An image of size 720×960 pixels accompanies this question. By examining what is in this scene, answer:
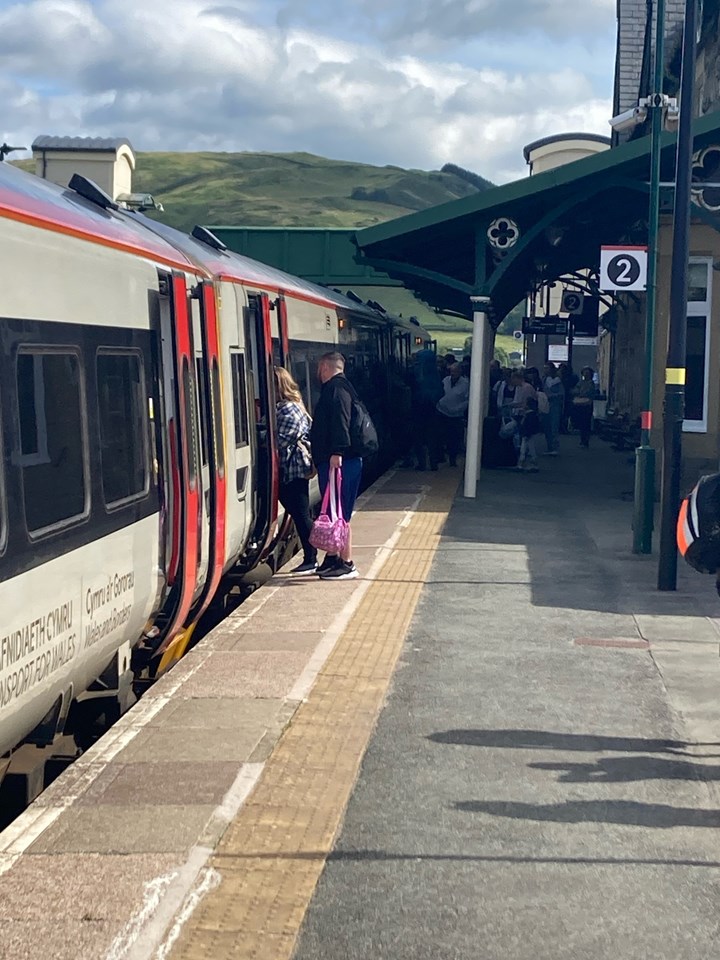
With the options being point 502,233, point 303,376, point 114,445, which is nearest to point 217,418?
point 114,445

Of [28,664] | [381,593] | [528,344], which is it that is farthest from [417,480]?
[528,344]

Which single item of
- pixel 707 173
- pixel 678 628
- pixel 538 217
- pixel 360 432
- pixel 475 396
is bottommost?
pixel 678 628

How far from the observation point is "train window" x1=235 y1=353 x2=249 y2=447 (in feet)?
31.3

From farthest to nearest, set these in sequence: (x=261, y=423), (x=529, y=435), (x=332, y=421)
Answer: (x=529, y=435) < (x=261, y=423) < (x=332, y=421)

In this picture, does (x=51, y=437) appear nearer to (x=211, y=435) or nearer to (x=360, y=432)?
(x=211, y=435)

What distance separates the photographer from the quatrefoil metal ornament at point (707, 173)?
50.7ft

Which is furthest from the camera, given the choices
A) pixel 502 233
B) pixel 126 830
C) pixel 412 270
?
pixel 412 270

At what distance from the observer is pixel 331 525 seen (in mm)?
10492

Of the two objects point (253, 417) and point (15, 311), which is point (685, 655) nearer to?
point (253, 417)

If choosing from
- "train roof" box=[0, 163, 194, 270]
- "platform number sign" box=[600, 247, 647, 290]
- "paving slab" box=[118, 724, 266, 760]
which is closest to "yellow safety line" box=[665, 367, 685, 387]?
"platform number sign" box=[600, 247, 647, 290]

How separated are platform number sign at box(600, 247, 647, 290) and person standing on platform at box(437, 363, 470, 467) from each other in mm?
7959

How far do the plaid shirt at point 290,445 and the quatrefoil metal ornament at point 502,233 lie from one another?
729cm

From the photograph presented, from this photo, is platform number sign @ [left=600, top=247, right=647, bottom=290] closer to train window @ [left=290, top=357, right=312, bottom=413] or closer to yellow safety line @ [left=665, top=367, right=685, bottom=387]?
yellow safety line @ [left=665, top=367, right=685, bottom=387]

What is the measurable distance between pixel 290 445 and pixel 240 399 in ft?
3.29
